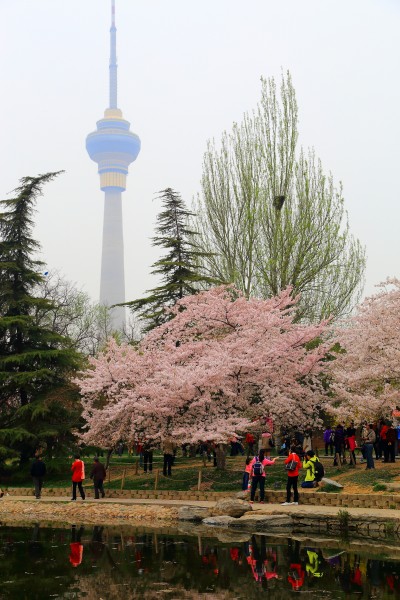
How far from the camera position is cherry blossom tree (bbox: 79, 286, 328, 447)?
25.4m

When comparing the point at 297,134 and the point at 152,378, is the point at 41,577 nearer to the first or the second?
the point at 152,378

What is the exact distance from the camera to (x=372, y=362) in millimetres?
26859

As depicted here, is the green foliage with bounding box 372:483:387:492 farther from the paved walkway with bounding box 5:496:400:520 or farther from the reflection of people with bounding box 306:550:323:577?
the reflection of people with bounding box 306:550:323:577

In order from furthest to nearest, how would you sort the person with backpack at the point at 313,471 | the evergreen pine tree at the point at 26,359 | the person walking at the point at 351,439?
the evergreen pine tree at the point at 26,359, the person walking at the point at 351,439, the person with backpack at the point at 313,471

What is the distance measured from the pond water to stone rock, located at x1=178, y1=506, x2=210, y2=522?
98.1 inches

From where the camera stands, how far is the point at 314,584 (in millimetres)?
12062

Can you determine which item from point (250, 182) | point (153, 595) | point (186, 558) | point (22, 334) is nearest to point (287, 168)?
point (250, 182)

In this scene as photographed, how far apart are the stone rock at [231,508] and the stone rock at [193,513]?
26 centimetres

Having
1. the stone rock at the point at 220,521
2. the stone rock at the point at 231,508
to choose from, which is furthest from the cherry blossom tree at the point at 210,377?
the stone rock at the point at 220,521

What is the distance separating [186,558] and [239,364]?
11.3m

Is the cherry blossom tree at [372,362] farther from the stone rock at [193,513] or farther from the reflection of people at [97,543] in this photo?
the reflection of people at [97,543]

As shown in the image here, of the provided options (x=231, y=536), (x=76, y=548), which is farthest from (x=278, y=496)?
(x=76, y=548)

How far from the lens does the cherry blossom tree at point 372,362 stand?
81.3 ft

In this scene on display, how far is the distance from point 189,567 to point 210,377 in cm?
1161
